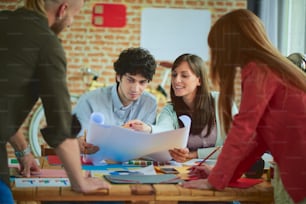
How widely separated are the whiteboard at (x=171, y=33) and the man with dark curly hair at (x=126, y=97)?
6.60 feet

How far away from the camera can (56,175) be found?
1.34m

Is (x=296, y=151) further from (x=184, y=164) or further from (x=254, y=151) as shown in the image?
(x=184, y=164)

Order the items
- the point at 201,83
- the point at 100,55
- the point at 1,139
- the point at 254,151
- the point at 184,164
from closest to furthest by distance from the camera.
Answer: the point at 1,139
the point at 254,151
the point at 184,164
the point at 201,83
the point at 100,55

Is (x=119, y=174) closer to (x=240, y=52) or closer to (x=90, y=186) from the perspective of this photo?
(x=90, y=186)

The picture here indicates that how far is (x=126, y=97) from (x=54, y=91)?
0.99m

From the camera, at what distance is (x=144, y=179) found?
1329mm

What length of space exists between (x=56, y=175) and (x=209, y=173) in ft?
1.25

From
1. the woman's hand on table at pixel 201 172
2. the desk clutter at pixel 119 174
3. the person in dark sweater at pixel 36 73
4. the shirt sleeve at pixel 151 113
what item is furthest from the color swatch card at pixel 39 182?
the shirt sleeve at pixel 151 113

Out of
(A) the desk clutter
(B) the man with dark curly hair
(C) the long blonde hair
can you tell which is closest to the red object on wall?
(B) the man with dark curly hair

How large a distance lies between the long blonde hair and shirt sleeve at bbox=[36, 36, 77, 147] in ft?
1.15

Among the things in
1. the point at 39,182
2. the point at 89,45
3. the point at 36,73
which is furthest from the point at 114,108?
the point at 89,45

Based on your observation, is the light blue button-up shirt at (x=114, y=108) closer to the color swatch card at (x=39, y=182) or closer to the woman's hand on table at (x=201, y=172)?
the woman's hand on table at (x=201, y=172)

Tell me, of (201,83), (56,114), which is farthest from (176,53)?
(56,114)

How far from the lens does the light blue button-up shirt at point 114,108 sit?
2092 mm
